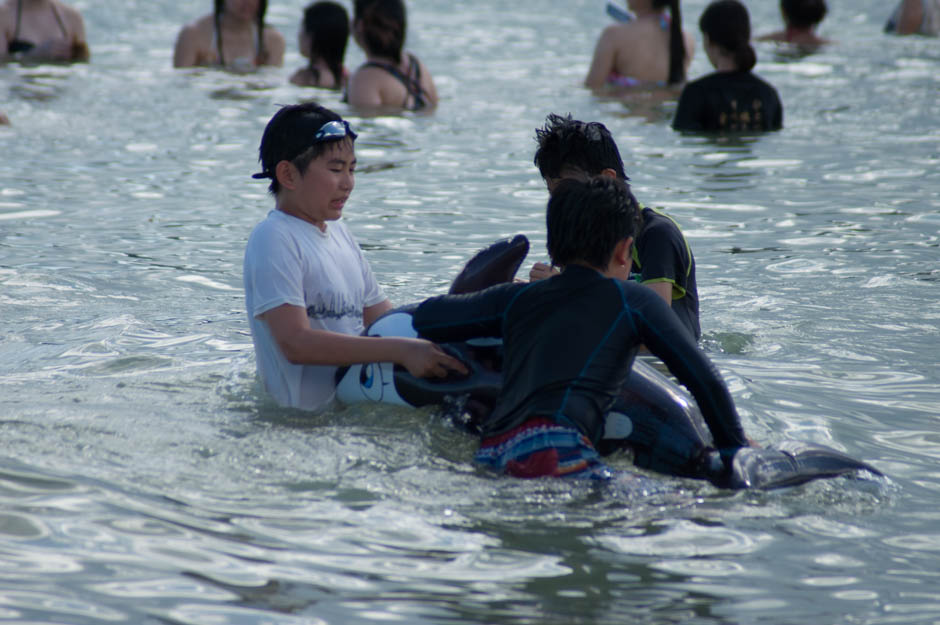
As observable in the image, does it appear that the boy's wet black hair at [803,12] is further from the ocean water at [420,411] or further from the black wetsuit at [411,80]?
the black wetsuit at [411,80]

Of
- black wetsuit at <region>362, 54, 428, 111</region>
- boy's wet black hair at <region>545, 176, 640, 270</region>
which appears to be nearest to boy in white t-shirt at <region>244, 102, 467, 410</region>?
boy's wet black hair at <region>545, 176, 640, 270</region>

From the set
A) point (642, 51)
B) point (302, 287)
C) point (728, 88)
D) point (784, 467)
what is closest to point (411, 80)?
point (642, 51)

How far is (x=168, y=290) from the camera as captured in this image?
6914 mm

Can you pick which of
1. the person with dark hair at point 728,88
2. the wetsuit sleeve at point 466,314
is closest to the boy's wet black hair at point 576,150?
the wetsuit sleeve at point 466,314

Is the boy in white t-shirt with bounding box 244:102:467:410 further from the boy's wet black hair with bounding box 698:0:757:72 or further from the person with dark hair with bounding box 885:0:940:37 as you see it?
the person with dark hair with bounding box 885:0:940:37

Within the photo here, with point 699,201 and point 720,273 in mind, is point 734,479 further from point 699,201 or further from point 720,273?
point 699,201

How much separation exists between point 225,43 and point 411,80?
11.1 feet

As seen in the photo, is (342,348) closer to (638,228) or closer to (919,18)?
(638,228)

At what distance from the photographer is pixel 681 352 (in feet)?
12.5

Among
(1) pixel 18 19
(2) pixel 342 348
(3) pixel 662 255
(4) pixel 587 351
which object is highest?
(1) pixel 18 19

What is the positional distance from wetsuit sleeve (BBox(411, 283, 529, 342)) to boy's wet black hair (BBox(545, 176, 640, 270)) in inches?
8.4

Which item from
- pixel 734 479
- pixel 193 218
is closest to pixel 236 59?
pixel 193 218

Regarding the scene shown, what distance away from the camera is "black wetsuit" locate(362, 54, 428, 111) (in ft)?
37.2

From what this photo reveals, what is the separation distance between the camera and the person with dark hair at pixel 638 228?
4.49 metres
